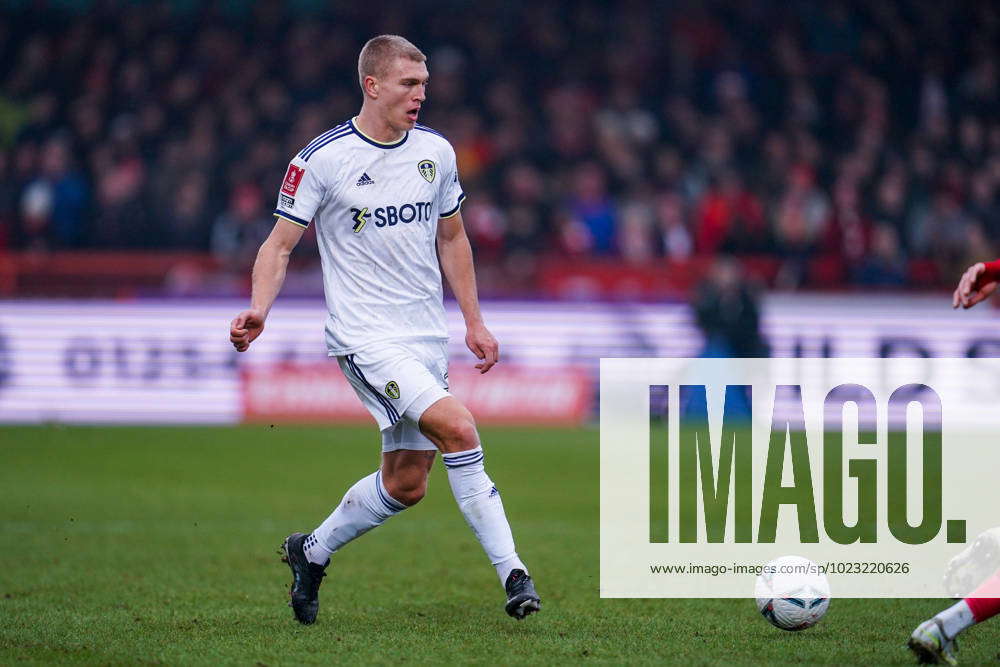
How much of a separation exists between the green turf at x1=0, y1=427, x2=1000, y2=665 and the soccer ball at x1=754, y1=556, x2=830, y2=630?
7 centimetres

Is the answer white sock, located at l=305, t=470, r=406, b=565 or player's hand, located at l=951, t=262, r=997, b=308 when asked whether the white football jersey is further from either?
player's hand, located at l=951, t=262, r=997, b=308

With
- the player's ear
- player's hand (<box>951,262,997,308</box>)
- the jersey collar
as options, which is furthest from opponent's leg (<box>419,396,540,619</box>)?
player's hand (<box>951,262,997,308</box>)

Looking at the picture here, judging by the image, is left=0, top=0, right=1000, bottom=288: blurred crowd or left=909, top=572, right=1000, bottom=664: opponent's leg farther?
left=0, top=0, right=1000, bottom=288: blurred crowd

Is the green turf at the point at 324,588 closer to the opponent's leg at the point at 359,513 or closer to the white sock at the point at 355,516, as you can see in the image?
the opponent's leg at the point at 359,513

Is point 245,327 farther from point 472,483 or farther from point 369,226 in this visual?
point 472,483

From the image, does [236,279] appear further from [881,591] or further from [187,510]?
[881,591]

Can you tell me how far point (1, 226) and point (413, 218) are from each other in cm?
1175

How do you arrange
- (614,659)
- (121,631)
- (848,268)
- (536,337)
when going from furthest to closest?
1. (848,268)
2. (536,337)
3. (121,631)
4. (614,659)

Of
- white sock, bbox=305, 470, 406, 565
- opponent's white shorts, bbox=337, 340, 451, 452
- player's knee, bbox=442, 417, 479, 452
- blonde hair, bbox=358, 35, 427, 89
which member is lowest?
white sock, bbox=305, 470, 406, 565

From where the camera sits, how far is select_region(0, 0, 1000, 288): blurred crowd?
16688 millimetres

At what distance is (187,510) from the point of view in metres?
9.89

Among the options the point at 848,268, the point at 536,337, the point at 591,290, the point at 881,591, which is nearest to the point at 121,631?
the point at 881,591

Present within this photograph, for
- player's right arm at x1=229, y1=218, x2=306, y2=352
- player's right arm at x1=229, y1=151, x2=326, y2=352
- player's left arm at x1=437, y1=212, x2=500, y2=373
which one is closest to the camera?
player's right arm at x1=229, y1=218, x2=306, y2=352

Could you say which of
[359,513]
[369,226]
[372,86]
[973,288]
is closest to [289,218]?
[369,226]
